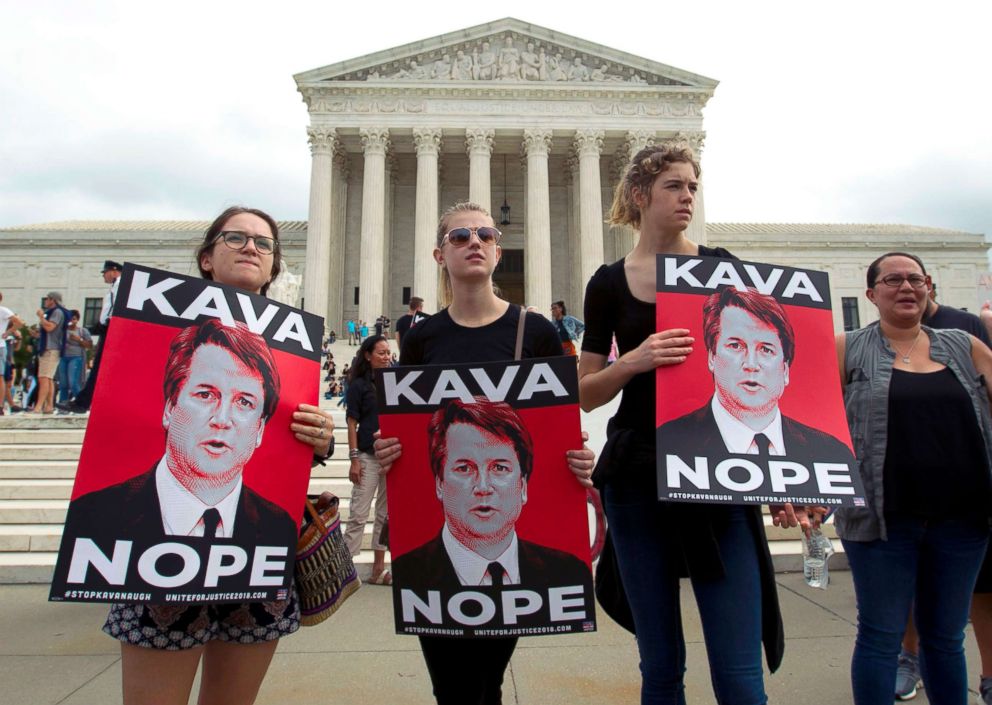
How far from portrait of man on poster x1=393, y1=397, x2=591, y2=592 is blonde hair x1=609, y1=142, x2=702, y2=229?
104 cm

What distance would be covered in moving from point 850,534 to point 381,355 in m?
4.60

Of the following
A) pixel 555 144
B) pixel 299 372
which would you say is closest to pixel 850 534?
pixel 299 372

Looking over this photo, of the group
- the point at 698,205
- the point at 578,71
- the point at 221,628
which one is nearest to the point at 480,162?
the point at 578,71

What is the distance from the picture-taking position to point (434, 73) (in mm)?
35094

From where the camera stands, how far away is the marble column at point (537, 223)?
32875 millimetres

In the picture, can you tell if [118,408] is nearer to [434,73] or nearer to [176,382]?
[176,382]

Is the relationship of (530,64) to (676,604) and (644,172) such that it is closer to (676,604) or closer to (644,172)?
(644,172)

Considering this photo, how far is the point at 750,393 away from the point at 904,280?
4.29 ft

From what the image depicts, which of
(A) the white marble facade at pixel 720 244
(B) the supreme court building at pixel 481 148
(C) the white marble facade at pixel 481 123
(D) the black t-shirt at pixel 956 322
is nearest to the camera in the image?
(D) the black t-shirt at pixel 956 322

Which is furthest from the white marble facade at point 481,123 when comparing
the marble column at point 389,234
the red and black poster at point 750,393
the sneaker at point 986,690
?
the red and black poster at point 750,393

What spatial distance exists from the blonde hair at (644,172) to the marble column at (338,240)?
32788 mm

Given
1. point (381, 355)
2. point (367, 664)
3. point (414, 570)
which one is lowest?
point (367, 664)

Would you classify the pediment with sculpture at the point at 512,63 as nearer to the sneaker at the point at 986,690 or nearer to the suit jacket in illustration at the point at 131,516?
the sneaker at the point at 986,690

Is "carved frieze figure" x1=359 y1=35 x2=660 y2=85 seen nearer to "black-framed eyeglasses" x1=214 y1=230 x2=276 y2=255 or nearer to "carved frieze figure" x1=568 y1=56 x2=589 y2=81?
"carved frieze figure" x1=568 y1=56 x2=589 y2=81
